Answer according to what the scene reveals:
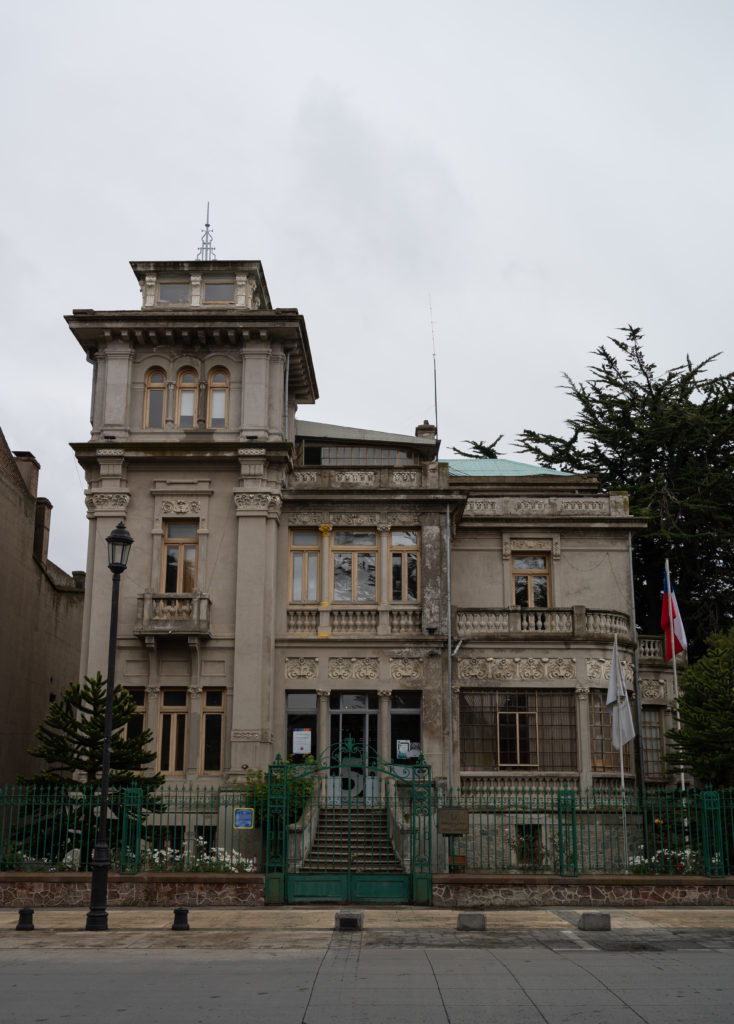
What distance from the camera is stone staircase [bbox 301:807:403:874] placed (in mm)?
23188

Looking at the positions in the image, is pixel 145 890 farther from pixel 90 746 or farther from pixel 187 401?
pixel 187 401

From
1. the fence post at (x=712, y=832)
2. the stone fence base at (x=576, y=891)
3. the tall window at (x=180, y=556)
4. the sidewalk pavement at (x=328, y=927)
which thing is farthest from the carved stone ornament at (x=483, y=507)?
the sidewalk pavement at (x=328, y=927)

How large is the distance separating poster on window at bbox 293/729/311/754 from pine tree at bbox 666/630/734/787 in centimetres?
943

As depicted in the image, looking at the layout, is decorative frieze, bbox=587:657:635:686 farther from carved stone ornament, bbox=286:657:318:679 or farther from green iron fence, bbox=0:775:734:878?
carved stone ornament, bbox=286:657:318:679

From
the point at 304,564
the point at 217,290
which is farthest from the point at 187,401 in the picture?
the point at 304,564

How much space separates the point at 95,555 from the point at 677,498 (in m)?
21.6

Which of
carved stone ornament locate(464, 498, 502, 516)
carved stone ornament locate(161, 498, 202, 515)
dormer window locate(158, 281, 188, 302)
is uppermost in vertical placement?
dormer window locate(158, 281, 188, 302)

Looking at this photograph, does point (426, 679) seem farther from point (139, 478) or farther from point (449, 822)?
point (139, 478)

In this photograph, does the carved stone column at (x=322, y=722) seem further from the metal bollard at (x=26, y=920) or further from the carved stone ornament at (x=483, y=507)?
the metal bollard at (x=26, y=920)

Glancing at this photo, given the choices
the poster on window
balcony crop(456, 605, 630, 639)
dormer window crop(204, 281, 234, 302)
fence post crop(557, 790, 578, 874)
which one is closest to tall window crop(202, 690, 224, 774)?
the poster on window

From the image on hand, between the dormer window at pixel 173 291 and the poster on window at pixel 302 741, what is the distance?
1313cm

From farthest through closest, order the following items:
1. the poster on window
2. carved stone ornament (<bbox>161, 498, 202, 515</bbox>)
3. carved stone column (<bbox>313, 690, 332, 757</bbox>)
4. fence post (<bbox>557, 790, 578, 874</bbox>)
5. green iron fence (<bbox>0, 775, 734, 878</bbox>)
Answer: carved stone ornament (<bbox>161, 498, 202, 515</bbox>) → the poster on window → carved stone column (<bbox>313, 690, 332, 757</bbox>) → green iron fence (<bbox>0, 775, 734, 878</bbox>) → fence post (<bbox>557, 790, 578, 874</bbox>)

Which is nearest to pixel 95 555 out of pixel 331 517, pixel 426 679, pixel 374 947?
pixel 331 517

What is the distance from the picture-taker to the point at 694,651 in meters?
39.4
